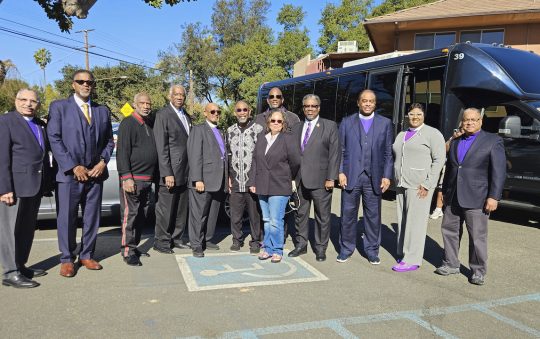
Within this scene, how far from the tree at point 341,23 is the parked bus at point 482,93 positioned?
33.2 metres

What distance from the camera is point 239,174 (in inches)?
217

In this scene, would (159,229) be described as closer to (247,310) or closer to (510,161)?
(247,310)

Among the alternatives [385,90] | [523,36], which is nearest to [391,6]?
[523,36]

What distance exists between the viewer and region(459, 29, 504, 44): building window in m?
19.5

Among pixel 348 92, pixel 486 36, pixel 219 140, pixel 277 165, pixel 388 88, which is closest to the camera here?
pixel 277 165

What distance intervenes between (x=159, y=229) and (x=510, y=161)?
574 centimetres

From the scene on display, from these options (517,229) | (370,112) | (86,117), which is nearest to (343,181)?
(370,112)

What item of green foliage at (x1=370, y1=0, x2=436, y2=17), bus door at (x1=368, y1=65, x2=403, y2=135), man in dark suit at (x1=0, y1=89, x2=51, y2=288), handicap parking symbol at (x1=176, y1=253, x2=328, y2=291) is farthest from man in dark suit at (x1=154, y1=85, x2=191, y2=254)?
green foliage at (x1=370, y1=0, x2=436, y2=17)

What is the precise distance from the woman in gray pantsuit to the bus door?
A: 4745mm

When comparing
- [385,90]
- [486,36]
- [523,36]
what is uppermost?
[486,36]

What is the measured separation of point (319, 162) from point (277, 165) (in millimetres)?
517

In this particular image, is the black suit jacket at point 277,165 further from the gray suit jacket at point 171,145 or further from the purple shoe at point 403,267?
the purple shoe at point 403,267

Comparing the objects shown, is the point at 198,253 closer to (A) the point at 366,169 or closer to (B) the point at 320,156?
(B) the point at 320,156

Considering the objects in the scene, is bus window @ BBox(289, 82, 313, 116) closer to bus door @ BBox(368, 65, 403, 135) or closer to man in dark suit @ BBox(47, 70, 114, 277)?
bus door @ BBox(368, 65, 403, 135)
